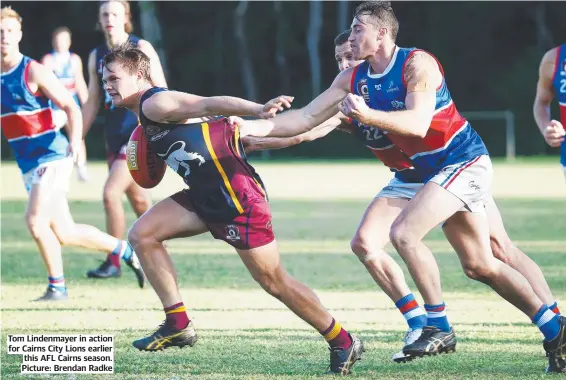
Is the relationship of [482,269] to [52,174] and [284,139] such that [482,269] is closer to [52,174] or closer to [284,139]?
[284,139]

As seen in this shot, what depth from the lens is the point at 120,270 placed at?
1022 centimetres

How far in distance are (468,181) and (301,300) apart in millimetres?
1045

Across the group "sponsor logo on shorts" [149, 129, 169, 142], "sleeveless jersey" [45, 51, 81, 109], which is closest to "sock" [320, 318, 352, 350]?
"sponsor logo on shorts" [149, 129, 169, 142]

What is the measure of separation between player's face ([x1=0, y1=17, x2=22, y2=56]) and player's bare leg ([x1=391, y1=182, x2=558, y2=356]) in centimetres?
375

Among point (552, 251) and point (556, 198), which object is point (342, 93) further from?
point (556, 198)

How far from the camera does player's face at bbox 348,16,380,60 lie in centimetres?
608

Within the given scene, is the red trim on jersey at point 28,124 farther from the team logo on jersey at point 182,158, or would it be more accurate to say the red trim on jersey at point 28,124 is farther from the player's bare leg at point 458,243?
the player's bare leg at point 458,243

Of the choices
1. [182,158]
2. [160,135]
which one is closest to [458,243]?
[182,158]

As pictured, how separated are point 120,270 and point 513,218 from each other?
20.9ft

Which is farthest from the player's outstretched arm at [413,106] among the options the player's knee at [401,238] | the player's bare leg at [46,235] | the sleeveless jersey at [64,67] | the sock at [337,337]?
the sleeveless jersey at [64,67]

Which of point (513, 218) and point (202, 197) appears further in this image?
point (513, 218)

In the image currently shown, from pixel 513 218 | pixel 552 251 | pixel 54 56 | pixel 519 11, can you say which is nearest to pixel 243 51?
pixel 519 11

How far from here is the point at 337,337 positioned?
19.7ft

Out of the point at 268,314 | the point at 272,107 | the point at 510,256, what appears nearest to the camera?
the point at 272,107
